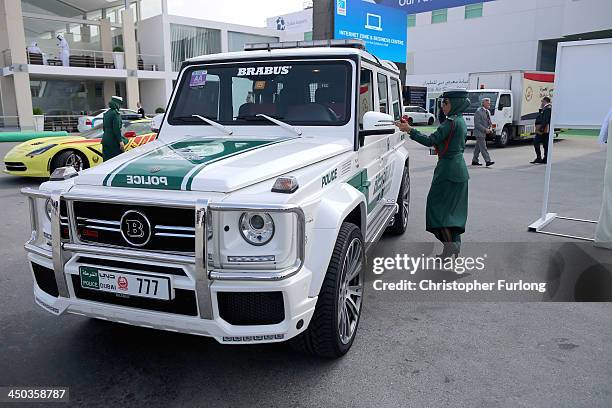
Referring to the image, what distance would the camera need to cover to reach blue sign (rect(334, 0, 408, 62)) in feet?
50.1

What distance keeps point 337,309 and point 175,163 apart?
54.6 inches

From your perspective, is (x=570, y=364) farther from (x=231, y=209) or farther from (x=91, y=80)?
(x=91, y=80)

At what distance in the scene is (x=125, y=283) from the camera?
277 cm

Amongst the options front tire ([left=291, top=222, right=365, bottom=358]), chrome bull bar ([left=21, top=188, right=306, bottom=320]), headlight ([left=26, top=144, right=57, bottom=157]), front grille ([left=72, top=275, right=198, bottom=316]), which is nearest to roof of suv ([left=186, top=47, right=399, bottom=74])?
front tire ([left=291, top=222, right=365, bottom=358])

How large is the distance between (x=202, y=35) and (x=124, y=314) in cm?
3530

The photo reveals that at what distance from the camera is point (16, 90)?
87.0 ft

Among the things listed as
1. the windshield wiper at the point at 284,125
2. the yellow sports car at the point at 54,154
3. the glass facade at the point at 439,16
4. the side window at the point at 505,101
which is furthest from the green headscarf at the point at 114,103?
the glass facade at the point at 439,16

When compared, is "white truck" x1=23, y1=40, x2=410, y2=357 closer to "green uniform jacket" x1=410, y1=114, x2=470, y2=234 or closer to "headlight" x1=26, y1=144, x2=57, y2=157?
"green uniform jacket" x1=410, y1=114, x2=470, y2=234

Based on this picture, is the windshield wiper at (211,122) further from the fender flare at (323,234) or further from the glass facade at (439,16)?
the glass facade at (439,16)

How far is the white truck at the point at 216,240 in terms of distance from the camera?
2.63m

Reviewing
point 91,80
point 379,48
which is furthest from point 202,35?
point 379,48

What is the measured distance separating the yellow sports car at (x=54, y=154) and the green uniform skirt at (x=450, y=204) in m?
6.65

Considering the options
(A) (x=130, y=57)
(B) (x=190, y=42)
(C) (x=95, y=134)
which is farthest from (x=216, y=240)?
(B) (x=190, y=42)

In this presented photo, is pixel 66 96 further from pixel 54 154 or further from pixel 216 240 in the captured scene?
pixel 216 240
